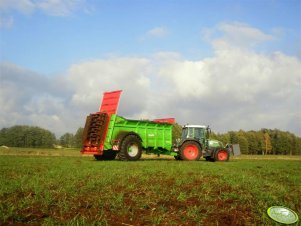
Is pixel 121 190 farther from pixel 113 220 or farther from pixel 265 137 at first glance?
pixel 265 137

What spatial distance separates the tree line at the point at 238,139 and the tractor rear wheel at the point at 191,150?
65.7 m

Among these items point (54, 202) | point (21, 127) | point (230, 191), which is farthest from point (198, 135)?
point (21, 127)

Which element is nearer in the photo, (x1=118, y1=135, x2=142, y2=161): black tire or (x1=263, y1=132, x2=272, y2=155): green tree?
(x1=118, y1=135, x2=142, y2=161): black tire

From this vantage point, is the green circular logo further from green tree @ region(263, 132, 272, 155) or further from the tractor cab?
green tree @ region(263, 132, 272, 155)

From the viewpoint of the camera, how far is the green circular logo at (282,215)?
14.5ft

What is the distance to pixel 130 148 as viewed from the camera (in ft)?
59.5

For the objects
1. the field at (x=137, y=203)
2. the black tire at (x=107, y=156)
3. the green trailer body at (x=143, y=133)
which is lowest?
the field at (x=137, y=203)

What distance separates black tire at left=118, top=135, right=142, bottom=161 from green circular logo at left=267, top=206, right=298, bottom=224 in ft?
43.0

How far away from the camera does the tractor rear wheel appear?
21.2 metres

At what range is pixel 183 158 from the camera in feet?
68.9

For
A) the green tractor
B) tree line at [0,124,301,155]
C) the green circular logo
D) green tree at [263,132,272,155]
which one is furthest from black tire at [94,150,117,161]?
green tree at [263,132,272,155]

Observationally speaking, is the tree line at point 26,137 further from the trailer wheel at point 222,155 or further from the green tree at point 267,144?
the trailer wheel at point 222,155

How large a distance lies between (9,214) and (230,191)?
13.3 feet

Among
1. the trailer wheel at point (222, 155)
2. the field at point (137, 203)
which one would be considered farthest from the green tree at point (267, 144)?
the field at point (137, 203)
